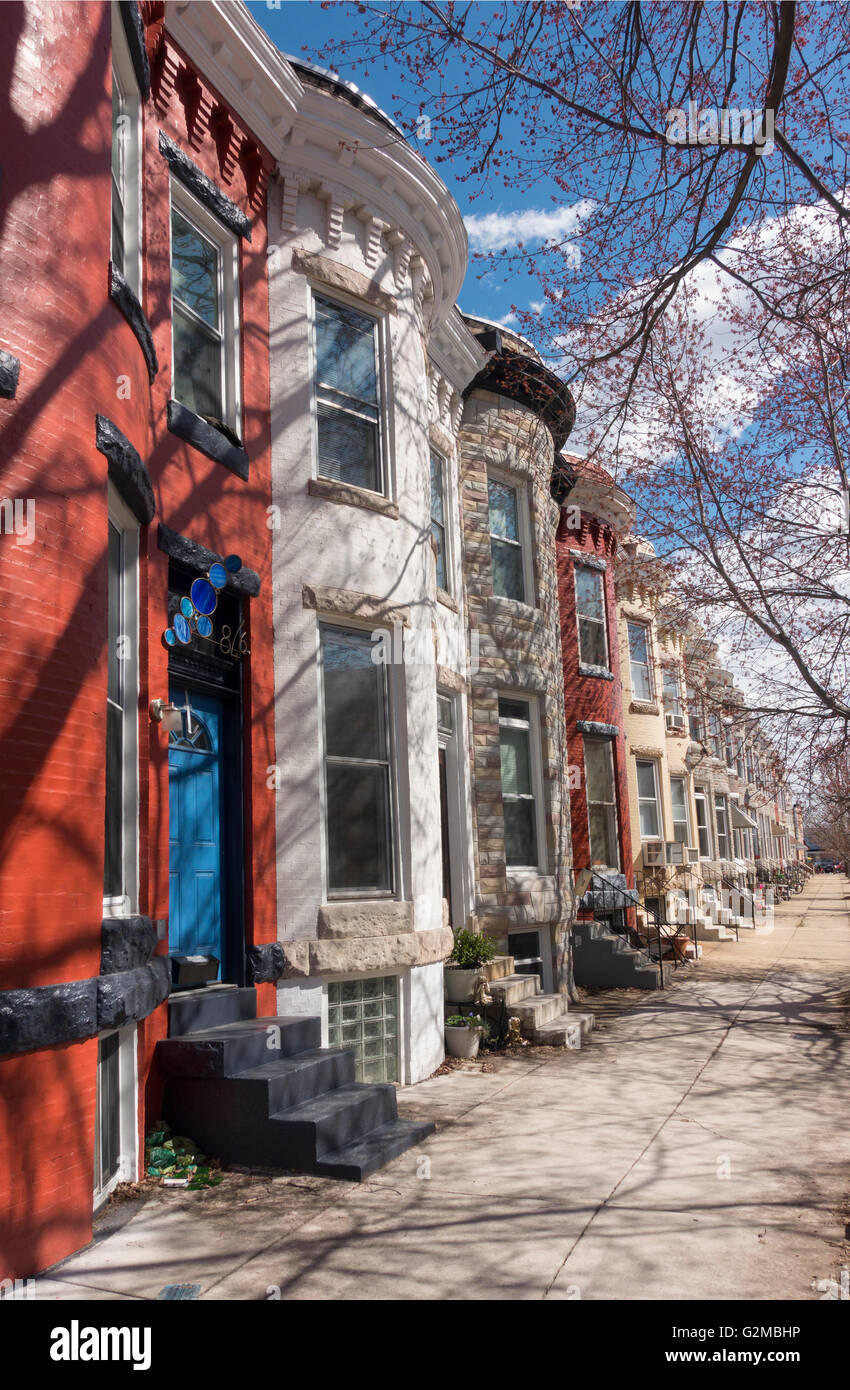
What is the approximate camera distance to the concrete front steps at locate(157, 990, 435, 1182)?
20.4 ft

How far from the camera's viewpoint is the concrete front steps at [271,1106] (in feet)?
20.4

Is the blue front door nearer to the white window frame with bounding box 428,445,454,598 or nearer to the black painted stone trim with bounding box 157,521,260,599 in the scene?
the black painted stone trim with bounding box 157,521,260,599

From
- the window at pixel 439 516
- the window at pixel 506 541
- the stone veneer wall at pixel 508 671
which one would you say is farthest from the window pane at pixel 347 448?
the window at pixel 506 541

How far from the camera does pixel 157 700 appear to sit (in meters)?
6.87

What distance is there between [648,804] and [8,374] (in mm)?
20115

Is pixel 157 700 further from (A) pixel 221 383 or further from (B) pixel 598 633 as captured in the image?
(B) pixel 598 633

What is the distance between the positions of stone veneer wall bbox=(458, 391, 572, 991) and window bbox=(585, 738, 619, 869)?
427 centimetres

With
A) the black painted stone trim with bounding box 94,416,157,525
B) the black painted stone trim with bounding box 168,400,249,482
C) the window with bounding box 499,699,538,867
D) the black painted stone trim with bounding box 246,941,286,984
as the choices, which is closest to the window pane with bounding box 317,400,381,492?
the black painted stone trim with bounding box 168,400,249,482

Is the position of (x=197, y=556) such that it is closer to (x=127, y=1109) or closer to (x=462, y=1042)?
(x=127, y=1109)

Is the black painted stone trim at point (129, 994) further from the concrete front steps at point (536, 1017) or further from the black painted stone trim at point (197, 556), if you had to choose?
the concrete front steps at point (536, 1017)

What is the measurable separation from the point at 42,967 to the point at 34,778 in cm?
92

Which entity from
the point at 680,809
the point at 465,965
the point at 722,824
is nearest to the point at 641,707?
the point at 680,809

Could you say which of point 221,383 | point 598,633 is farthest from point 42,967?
point 598,633

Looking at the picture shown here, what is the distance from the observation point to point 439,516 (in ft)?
41.9
